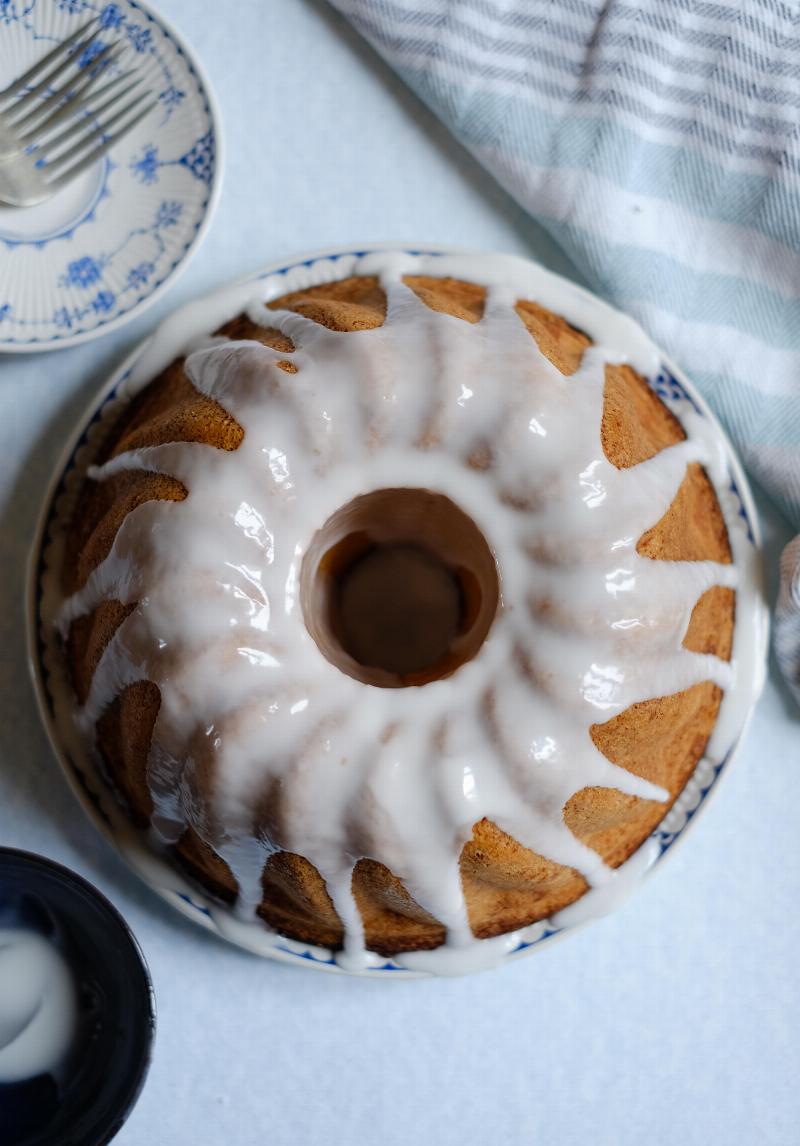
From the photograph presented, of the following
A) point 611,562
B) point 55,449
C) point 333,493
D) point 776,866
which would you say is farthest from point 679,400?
point 55,449

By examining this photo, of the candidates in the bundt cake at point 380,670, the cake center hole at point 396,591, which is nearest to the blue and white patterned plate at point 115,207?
the bundt cake at point 380,670

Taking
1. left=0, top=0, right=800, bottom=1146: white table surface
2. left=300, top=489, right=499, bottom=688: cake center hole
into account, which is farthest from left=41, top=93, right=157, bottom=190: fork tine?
left=300, top=489, right=499, bottom=688: cake center hole

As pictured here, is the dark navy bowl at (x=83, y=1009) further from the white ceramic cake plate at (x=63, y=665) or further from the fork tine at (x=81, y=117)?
the fork tine at (x=81, y=117)

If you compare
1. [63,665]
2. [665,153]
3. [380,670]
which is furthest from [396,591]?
[665,153]

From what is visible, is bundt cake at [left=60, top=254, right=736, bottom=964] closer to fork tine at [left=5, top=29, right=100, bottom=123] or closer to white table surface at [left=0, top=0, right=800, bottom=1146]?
white table surface at [left=0, top=0, right=800, bottom=1146]

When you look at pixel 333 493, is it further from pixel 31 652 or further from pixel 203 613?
pixel 31 652

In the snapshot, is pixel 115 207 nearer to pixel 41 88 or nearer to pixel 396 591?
pixel 41 88

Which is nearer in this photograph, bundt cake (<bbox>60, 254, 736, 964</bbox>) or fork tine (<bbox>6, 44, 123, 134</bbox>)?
bundt cake (<bbox>60, 254, 736, 964</bbox>)
